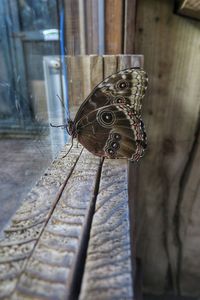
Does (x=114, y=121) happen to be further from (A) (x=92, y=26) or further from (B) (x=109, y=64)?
(A) (x=92, y=26)

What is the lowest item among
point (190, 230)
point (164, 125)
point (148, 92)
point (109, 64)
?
point (190, 230)

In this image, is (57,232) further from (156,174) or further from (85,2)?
(85,2)

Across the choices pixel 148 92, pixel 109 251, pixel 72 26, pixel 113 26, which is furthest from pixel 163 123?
pixel 109 251

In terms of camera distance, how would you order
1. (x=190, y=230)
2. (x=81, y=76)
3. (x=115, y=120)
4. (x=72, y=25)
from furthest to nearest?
(x=190, y=230) < (x=72, y=25) < (x=81, y=76) < (x=115, y=120)

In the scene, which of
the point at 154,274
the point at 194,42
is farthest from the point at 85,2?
the point at 154,274

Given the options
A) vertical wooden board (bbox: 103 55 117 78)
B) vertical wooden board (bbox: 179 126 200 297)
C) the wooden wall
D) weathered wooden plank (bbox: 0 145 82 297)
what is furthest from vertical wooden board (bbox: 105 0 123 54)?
weathered wooden plank (bbox: 0 145 82 297)

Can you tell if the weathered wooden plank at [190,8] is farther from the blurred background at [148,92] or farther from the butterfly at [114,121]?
the butterfly at [114,121]

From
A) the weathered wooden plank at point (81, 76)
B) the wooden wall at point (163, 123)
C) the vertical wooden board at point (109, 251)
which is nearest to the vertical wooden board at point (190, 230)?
the wooden wall at point (163, 123)
